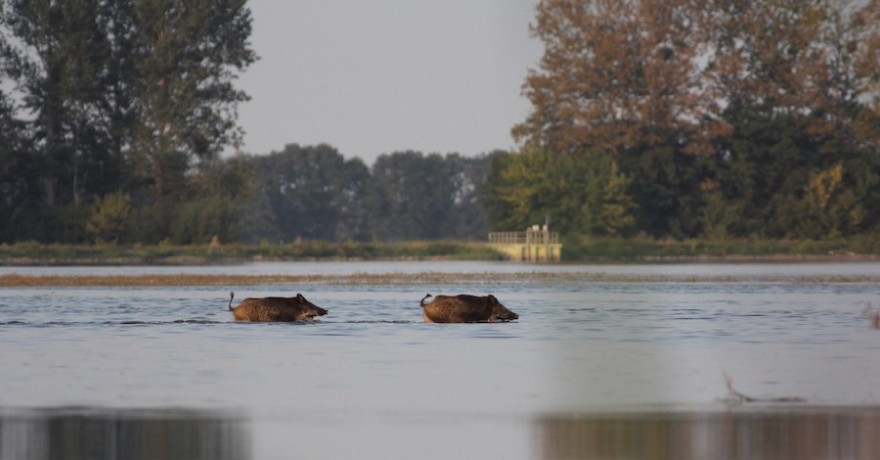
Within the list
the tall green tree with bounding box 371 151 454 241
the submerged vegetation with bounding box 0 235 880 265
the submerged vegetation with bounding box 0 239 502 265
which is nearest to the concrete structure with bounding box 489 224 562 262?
the submerged vegetation with bounding box 0 235 880 265

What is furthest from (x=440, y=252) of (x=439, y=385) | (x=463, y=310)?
(x=439, y=385)

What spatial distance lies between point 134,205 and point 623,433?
69.4m

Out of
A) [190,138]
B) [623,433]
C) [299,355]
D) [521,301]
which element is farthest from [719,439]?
[190,138]

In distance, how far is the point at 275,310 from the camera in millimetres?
27953

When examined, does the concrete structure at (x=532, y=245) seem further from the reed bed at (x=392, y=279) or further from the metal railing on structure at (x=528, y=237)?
the reed bed at (x=392, y=279)

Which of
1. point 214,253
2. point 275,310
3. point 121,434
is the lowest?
point 121,434

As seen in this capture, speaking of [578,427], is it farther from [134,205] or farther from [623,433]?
[134,205]

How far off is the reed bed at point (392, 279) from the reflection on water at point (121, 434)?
3229 cm

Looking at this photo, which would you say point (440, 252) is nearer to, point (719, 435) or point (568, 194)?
point (568, 194)

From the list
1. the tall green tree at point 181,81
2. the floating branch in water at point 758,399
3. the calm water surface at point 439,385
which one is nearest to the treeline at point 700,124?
the tall green tree at point 181,81

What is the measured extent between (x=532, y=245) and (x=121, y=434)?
67.9 m

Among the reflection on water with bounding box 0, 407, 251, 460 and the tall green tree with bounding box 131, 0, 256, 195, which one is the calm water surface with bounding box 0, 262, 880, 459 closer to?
the reflection on water with bounding box 0, 407, 251, 460

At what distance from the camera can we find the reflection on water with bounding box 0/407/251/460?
11836mm

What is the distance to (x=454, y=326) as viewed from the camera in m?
27.2
